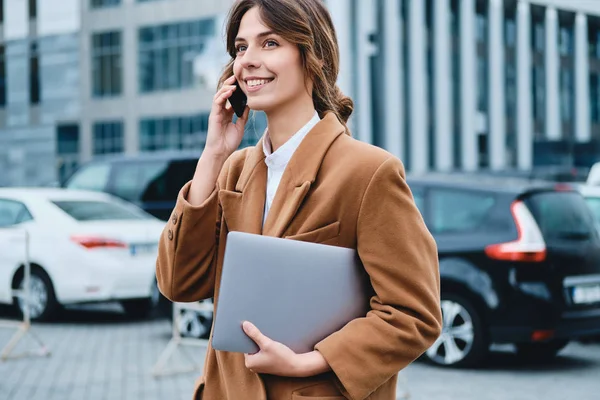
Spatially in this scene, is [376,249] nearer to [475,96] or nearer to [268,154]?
[268,154]

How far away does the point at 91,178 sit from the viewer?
14.9 m

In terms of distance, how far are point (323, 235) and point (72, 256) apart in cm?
885

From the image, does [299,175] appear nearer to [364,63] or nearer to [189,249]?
[189,249]

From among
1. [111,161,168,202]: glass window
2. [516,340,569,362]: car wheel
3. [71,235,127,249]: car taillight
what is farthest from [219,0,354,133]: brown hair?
[111,161,168,202]: glass window

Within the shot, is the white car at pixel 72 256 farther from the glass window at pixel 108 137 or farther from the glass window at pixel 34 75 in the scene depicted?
the glass window at pixel 34 75

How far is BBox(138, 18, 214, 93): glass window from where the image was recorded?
136ft

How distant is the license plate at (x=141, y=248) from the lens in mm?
10680

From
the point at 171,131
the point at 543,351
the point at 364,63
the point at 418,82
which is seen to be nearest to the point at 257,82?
the point at 543,351

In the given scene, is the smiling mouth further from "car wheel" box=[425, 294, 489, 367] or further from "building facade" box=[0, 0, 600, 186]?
"building facade" box=[0, 0, 600, 186]

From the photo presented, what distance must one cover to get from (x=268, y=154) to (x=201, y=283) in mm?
348

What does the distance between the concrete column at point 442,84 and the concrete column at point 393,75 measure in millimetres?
1985

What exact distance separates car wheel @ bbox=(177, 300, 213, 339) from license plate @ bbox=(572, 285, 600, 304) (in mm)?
3328

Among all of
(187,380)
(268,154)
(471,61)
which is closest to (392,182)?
(268,154)

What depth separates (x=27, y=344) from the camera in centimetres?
911
